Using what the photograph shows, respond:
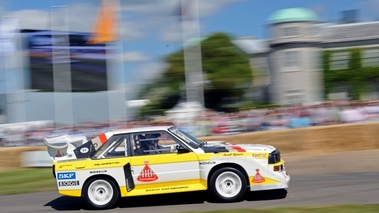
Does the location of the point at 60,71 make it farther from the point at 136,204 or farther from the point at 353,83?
the point at 353,83

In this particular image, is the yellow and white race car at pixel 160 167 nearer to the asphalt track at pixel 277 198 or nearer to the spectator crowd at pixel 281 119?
the asphalt track at pixel 277 198

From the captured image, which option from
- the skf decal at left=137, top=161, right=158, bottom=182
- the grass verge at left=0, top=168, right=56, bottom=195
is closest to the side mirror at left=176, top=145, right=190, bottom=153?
the skf decal at left=137, top=161, right=158, bottom=182

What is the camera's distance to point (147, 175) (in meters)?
11.1


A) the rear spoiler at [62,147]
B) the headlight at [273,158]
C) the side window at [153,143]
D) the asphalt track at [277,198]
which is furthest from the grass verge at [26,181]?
the headlight at [273,158]

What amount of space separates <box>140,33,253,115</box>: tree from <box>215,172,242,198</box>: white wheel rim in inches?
1979

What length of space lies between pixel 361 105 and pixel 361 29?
38435mm

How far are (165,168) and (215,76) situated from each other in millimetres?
52690

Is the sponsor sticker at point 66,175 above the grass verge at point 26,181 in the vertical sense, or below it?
above

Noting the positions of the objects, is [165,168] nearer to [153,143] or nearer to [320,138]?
[153,143]

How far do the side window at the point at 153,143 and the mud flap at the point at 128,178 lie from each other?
0.31 metres

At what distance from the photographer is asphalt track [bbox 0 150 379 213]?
1072cm

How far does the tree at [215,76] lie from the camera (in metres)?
63.2

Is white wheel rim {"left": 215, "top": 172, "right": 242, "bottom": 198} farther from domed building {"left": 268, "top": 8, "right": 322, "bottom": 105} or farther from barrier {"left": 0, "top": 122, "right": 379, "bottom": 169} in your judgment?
domed building {"left": 268, "top": 8, "right": 322, "bottom": 105}

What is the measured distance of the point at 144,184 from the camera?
11172mm
